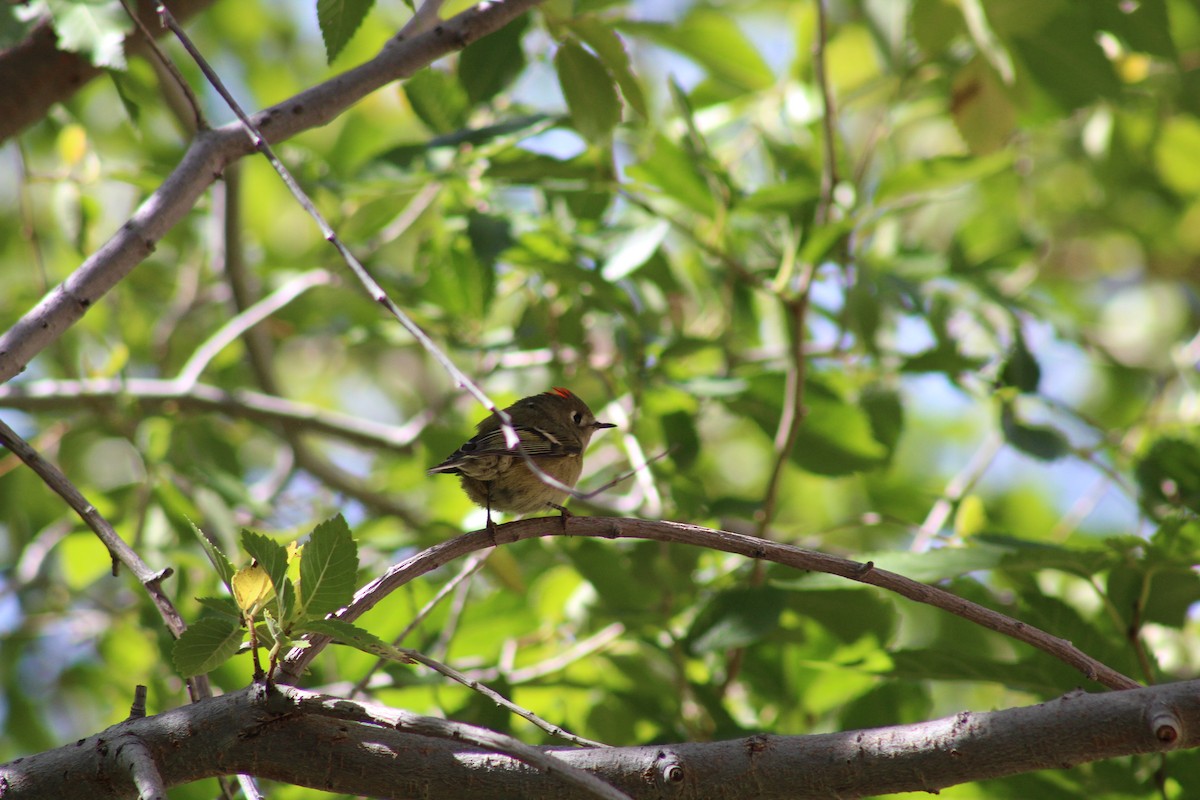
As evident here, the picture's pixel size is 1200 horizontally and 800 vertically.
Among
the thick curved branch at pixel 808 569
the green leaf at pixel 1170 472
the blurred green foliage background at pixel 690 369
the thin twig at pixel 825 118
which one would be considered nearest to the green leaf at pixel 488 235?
the blurred green foliage background at pixel 690 369

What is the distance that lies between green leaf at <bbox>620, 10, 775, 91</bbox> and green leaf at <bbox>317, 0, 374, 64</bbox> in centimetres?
146

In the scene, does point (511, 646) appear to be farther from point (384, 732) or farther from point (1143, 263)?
point (1143, 263)

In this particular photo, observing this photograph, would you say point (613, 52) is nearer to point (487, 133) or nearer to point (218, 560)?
point (487, 133)

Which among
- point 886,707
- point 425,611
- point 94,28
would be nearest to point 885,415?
point 886,707

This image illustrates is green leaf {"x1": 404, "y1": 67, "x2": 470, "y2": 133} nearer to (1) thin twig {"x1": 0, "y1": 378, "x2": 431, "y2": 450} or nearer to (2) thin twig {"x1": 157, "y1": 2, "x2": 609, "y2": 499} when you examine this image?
(1) thin twig {"x1": 0, "y1": 378, "x2": 431, "y2": 450}

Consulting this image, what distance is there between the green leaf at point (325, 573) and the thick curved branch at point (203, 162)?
0.60 meters

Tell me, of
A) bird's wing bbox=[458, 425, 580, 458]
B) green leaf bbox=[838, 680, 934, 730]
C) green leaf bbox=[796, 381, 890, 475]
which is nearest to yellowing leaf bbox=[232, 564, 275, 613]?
bird's wing bbox=[458, 425, 580, 458]

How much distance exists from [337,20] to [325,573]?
3.52ft

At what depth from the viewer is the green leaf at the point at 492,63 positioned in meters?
2.62

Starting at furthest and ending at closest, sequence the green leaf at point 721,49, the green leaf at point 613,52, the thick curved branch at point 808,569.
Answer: the green leaf at point 721,49, the green leaf at point 613,52, the thick curved branch at point 808,569

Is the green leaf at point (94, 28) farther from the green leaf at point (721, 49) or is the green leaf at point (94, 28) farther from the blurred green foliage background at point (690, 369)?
the green leaf at point (721, 49)

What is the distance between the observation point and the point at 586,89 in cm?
242

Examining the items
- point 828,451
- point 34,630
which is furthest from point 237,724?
point 34,630

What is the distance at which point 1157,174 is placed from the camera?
4.70 metres
